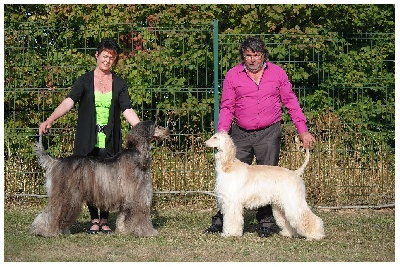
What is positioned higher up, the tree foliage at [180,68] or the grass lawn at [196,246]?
the tree foliage at [180,68]

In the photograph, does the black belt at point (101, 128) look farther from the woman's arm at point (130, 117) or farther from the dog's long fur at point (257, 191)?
the dog's long fur at point (257, 191)

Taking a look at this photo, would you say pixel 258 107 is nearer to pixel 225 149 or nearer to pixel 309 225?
pixel 225 149

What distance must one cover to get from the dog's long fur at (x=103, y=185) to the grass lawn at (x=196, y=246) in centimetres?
17

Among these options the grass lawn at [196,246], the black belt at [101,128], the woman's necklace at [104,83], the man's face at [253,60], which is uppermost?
the man's face at [253,60]

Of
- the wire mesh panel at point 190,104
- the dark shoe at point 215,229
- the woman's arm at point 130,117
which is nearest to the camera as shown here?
the woman's arm at point 130,117

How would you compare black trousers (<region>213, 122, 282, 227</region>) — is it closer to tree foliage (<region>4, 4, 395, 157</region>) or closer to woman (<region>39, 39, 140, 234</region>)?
woman (<region>39, 39, 140, 234</region>)

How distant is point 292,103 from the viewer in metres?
7.14

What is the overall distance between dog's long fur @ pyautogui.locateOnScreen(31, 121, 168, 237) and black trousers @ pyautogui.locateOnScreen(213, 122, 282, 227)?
2.44 ft

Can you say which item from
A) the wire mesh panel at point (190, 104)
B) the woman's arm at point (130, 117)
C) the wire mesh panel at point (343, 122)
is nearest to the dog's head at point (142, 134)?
the woman's arm at point (130, 117)

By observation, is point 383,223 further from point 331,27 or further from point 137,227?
point 331,27

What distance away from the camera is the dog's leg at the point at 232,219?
6.86m

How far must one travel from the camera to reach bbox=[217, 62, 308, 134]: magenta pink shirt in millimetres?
7000

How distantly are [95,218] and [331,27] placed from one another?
5735mm

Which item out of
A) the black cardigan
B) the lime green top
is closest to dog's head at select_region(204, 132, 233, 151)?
the black cardigan
